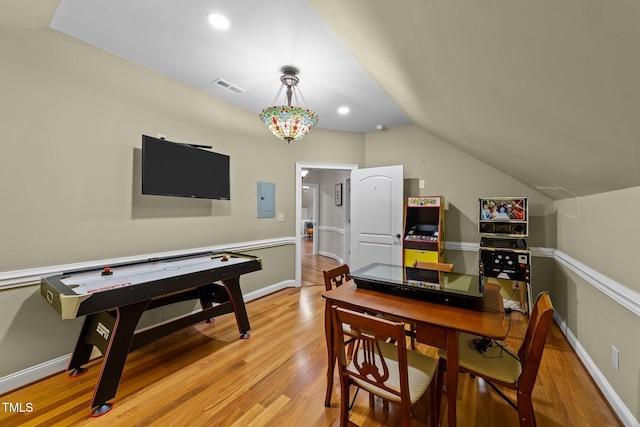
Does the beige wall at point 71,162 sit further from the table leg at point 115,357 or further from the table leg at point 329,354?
the table leg at point 329,354

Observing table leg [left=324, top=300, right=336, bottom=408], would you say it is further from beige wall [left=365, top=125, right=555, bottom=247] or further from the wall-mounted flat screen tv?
beige wall [left=365, top=125, right=555, bottom=247]

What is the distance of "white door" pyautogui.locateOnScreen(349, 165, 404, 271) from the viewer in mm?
3900

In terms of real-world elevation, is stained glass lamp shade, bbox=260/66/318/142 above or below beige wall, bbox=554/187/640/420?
above

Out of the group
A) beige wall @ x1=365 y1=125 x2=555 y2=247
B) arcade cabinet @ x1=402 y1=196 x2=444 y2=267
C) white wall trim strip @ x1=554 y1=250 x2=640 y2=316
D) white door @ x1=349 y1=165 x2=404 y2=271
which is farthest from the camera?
white door @ x1=349 y1=165 x2=404 y2=271

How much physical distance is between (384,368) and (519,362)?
89 cm

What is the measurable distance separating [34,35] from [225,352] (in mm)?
2956

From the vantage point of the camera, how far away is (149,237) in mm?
2678

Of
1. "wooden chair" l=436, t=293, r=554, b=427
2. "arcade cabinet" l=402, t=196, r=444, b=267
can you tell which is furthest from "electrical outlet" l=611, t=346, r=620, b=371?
"arcade cabinet" l=402, t=196, r=444, b=267

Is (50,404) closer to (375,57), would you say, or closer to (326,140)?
(375,57)

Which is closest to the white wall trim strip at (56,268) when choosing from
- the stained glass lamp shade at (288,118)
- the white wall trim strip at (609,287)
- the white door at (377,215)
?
the stained glass lamp shade at (288,118)

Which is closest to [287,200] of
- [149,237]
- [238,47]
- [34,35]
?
[149,237]

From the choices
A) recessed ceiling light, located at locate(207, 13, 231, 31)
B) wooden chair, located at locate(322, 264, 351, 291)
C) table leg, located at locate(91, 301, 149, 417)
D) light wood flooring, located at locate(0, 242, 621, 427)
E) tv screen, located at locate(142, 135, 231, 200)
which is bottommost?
light wood flooring, located at locate(0, 242, 621, 427)

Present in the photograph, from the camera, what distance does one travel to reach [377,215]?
4070 mm

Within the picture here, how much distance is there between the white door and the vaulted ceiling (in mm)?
1152
